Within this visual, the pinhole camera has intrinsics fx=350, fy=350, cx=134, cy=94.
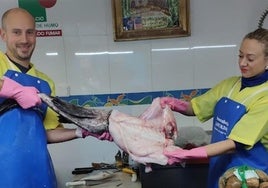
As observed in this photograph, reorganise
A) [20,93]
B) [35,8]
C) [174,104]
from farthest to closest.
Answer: [35,8] < [174,104] < [20,93]

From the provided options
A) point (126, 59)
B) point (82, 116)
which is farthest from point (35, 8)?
point (82, 116)

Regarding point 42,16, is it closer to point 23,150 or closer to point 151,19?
point 151,19

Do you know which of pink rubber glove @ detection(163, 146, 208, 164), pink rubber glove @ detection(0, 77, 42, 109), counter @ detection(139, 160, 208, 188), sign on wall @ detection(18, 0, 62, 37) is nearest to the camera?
pink rubber glove @ detection(0, 77, 42, 109)

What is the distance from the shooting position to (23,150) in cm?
131

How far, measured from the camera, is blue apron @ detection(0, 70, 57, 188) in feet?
4.21

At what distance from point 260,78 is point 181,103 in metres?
0.44

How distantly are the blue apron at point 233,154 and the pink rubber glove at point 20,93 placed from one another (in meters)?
0.81

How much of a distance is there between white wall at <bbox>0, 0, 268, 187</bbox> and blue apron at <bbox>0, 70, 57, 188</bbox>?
996 mm

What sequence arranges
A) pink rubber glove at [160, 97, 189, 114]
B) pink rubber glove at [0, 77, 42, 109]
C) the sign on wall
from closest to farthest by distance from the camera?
pink rubber glove at [0, 77, 42, 109], pink rubber glove at [160, 97, 189, 114], the sign on wall

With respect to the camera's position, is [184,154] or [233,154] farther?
[233,154]

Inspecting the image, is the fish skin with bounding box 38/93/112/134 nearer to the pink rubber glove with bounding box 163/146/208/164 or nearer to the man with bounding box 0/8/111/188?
the man with bounding box 0/8/111/188

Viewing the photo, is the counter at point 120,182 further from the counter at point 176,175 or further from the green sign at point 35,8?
the green sign at point 35,8

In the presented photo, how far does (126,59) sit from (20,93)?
47.0 inches

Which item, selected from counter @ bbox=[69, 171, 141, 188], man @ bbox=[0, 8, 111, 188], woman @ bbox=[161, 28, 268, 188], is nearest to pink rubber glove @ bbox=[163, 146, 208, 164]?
woman @ bbox=[161, 28, 268, 188]
